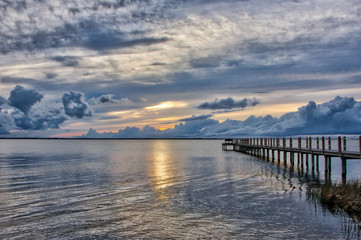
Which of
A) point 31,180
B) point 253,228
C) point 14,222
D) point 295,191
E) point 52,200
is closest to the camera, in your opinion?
point 253,228

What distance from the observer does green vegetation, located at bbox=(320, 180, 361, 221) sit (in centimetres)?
1622

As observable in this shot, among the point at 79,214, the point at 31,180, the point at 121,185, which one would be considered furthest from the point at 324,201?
the point at 31,180

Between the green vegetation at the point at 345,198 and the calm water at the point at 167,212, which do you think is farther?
the green vegetation at the point at 345,198

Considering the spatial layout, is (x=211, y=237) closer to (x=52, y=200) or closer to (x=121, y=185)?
(x=52, y=200)

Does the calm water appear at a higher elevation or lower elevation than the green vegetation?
lower

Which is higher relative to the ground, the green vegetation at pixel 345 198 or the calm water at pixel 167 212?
the green vegetation at pixel 345 198

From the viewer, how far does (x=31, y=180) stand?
3005cm

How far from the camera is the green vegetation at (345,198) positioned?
16219 mm

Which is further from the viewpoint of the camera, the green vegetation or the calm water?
the green vegetation

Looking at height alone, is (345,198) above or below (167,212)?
above

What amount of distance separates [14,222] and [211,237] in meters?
9.56

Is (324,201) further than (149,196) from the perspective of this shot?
No

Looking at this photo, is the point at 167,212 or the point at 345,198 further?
the point at 345,198

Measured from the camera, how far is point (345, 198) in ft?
56.7
